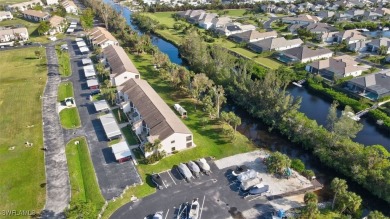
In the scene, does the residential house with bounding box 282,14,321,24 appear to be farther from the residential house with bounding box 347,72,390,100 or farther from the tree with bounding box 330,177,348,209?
the tree with bounding box 330,177,348,209

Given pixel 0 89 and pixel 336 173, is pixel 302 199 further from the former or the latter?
pixel 0 89

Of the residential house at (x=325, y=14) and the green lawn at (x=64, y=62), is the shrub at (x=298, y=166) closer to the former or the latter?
the green lawn at (x=64, y=62)

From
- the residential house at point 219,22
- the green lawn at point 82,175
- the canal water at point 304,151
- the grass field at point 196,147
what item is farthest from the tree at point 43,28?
the canal water at point 304,151

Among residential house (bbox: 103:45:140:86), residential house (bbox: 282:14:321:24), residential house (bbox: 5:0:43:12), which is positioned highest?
residential house (bbox: 5:0:43:12)

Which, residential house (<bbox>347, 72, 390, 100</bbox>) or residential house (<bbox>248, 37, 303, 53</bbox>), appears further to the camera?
residential house (<bbox>248, 37, 303, 53</bbox>)

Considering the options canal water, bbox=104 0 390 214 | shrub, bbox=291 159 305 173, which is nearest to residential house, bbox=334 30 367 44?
canal water, bbox=104 0 390 214
